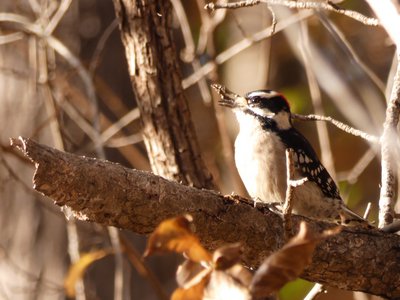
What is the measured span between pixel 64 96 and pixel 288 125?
63.9 inches

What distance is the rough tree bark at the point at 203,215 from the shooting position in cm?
266

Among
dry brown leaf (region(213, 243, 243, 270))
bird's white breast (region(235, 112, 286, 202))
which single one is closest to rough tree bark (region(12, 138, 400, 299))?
dry brown leaf (region(213, 243, 243, 270))

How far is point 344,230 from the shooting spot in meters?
3.61

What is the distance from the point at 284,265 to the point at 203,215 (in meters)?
1.35

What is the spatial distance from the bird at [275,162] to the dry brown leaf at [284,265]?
9.40 feet

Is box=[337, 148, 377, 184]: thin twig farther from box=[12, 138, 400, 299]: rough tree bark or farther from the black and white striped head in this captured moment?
box=[12, 138, 400, 299]: rough tree bark

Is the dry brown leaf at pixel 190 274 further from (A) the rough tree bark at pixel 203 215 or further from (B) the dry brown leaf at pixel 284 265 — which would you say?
(A) the rough tree bark at pixel 203 215

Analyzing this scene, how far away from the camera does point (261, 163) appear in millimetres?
4898

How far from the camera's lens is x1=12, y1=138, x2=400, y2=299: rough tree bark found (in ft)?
8.72

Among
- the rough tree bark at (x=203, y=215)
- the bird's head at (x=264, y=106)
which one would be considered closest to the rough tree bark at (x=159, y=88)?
the bird's head at (x=264, y=106)

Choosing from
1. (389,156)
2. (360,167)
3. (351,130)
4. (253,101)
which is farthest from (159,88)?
(360,167)

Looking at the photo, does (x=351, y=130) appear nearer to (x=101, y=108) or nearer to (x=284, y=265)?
(x=284, y=265)

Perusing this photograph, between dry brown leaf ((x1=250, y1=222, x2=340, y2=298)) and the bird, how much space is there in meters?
2.87

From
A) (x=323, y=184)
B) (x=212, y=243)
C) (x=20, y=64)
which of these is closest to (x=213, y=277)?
(x=212, y=243)
